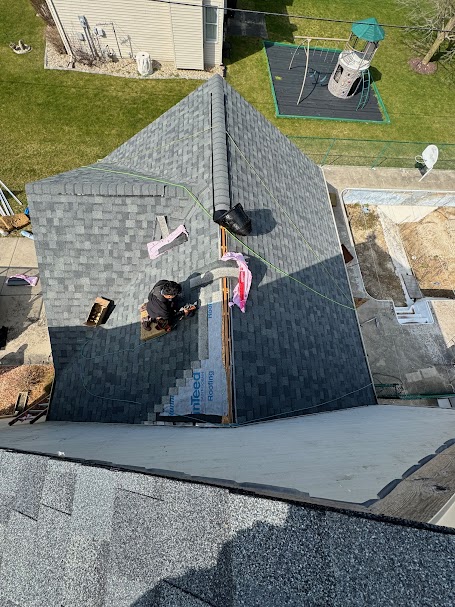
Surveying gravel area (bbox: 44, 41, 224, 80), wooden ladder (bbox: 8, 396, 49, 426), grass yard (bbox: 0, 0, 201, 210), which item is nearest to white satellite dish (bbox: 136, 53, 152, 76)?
gravel area (bbox: 44, 41, 224, 80)

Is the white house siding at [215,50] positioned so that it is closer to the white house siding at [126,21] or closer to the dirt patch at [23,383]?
the white house siding at [126,21]

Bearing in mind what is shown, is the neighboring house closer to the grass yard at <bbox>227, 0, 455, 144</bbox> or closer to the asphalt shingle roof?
the grass yard at <bbox>227, 0, 455, 144</bbox>

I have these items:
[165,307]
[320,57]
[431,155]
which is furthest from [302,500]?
[320,57]

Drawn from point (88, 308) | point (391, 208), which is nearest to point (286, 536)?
point (88, 308)

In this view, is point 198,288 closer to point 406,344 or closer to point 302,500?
point 302,500

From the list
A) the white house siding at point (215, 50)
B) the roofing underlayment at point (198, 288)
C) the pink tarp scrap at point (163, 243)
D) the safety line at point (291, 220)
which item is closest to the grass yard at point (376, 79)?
the white house siding at point (215, 50)
